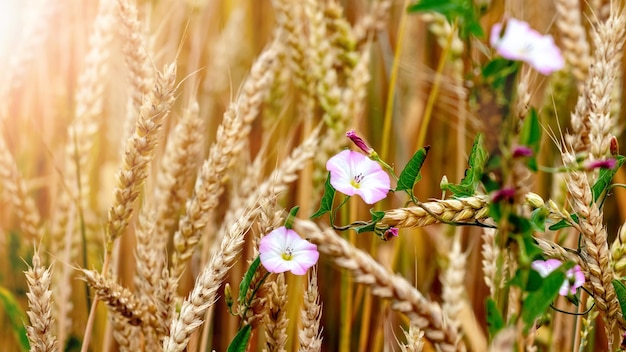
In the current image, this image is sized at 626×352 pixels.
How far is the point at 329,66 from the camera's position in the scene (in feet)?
2.91

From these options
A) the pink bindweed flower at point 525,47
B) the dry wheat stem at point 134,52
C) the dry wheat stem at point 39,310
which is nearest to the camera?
the pink bindweed flower at point 525,47

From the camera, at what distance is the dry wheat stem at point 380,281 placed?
14.2 inches

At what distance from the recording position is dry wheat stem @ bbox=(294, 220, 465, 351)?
1.19 ft

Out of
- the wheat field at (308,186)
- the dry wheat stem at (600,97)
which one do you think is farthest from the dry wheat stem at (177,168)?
the dry wheat stem at (600,97)

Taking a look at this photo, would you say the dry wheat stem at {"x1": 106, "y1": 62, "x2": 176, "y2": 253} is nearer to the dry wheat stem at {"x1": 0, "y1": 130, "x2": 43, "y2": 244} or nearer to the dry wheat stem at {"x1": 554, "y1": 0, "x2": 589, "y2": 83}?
the dry wheat stem at {"x1": 0, "y1": 130, "x2": 43, "y2": 244}

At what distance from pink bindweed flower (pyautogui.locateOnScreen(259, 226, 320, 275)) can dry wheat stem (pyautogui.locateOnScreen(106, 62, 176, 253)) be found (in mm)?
174

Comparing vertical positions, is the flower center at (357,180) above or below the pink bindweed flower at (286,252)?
above

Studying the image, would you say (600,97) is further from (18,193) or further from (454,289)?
(18,193)

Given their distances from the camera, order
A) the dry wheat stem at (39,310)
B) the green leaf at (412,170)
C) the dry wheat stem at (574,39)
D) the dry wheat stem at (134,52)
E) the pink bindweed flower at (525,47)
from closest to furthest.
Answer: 1. the pink bindweed flower at (525,47)
2. the green leaf at (412,170)
3. the dry wheat stem at (39,310)
4. the dry wheat stem at (134,52)
5. the dry wheat stem at (574,39)

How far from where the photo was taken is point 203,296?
0.50 meters

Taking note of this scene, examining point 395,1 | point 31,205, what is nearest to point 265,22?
point 395,1

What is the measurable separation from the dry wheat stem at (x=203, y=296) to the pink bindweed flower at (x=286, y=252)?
54 millimetres

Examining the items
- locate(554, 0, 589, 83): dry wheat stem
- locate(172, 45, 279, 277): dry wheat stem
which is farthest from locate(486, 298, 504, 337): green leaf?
locate(554, 0, 589, 83): dry wheat stem

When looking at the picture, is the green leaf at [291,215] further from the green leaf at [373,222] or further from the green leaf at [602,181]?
the green leaf at [602,181]
